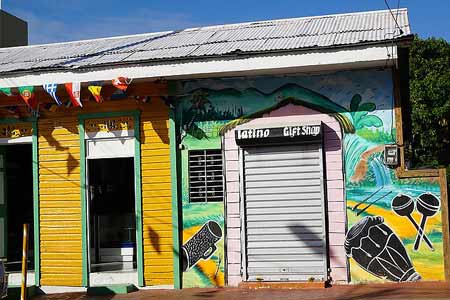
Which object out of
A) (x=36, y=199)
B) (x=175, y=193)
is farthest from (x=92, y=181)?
(x=175, y=193)

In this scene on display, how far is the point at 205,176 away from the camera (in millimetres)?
10945

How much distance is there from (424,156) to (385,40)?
15.1 metres

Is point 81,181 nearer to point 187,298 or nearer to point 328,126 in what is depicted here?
point 187,298

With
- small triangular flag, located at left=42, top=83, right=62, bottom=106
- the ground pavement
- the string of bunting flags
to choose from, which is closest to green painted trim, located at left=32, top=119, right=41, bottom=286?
the string of bunting flags

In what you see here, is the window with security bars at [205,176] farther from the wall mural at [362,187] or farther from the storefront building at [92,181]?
the storefront building at [92,181]

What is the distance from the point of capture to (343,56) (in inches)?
384

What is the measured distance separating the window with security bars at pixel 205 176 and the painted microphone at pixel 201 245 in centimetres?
49

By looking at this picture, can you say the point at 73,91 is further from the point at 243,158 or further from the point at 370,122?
the point at 370,122

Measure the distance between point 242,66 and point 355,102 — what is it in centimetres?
195

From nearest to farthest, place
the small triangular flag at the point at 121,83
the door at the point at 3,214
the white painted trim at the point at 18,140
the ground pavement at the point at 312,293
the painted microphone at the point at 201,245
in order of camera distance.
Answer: the ground pavement at the point at 312,293 < the small triangular flag at the point at 121,83 < the painted microphone at the point at 201,245 < the white painted trim at the point at 18,140 < the door at the point at 3,214

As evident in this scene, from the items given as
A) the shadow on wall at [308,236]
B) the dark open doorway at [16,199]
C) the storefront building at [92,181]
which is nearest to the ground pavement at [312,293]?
the storefront building at [92,181]

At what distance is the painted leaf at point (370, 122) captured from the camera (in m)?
10.2

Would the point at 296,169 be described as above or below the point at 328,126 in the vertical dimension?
below

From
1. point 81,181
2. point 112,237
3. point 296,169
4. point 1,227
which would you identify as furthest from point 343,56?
point 1,227
